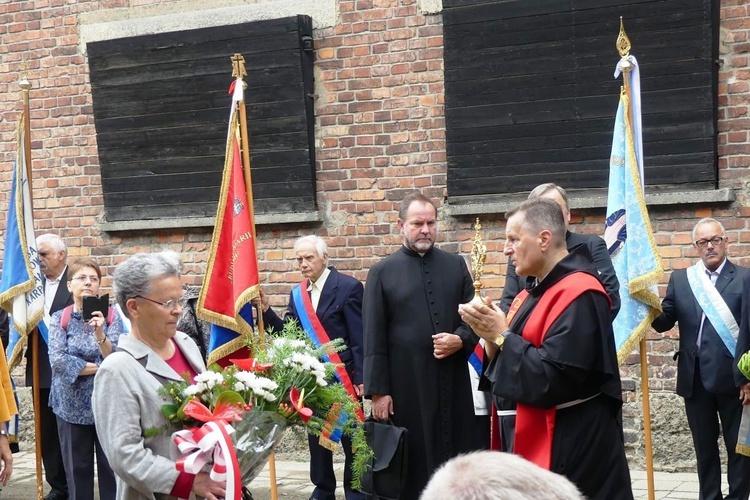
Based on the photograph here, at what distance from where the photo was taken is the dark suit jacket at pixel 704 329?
7227 millimetres

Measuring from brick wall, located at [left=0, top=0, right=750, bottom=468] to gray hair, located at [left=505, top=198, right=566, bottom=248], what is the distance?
150 inches

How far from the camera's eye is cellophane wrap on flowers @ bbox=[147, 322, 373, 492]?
13.1 feet

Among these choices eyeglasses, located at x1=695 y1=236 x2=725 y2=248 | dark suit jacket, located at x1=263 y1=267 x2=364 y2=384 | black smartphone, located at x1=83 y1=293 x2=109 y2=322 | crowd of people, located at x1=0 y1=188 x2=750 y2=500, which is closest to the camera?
crowd of people, located at x1=0 y1=188 x2=750 y2=500

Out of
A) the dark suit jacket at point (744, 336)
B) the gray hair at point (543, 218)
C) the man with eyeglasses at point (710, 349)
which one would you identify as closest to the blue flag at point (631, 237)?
the dark suit jacket at point (744, 336)

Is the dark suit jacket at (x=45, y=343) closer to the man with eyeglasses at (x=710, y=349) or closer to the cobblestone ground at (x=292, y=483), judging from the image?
the cobblestone ground at (x=292, y=483)

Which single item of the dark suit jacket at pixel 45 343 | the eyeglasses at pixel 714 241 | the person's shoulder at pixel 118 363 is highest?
the person's shoulder at pixel 118 363

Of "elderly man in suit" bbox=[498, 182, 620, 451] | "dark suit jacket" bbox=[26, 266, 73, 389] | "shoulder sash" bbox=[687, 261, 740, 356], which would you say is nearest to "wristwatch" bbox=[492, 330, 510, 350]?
"elderly man in suit" bbox=[498, 182, 620, 451]

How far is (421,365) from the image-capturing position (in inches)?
265

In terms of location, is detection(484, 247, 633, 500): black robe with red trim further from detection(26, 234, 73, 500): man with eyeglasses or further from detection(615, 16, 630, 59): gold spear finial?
detection(26, 234, 73, 500): man with eyeglasses

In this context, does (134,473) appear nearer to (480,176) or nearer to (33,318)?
(33,318)

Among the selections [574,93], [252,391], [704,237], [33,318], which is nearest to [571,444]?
[252,391]

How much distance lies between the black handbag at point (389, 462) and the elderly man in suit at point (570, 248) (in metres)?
1.01

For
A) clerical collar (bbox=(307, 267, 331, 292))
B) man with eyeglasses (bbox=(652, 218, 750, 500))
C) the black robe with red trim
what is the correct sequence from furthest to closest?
clerical collar (bbox=(307, 267, 331, 292)) < man with eyeglasses (bbox=(652, 218, 750, 500)) < the black robe with red trim

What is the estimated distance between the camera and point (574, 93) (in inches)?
336
